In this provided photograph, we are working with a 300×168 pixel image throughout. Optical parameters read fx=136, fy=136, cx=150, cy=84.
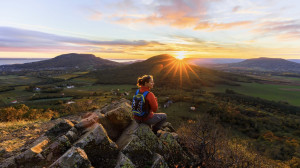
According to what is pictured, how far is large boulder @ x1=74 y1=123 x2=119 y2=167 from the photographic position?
5.87 meters

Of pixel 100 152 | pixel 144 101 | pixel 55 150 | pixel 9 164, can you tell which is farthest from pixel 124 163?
pixel 9 164

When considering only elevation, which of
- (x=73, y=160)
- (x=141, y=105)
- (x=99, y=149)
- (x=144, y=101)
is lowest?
(x=99, y=149)

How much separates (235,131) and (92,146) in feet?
110

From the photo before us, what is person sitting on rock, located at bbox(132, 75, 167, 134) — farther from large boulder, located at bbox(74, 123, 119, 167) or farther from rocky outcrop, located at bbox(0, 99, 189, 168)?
large boulder, located at bbox(74, 123, 119, 167)

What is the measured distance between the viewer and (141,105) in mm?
7164

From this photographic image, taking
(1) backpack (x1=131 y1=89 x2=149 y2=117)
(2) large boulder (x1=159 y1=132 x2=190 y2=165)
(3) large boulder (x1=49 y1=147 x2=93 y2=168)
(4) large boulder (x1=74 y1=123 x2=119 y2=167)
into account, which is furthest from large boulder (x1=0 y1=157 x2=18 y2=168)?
(2) large boulder (x1=159 y1=132 x2=190 y2=165)

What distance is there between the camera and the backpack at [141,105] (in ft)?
23.2

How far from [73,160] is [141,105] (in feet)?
11.9

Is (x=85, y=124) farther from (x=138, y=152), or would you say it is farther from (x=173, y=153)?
(x=173, y=153)

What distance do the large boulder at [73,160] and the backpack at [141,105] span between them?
3.10 m

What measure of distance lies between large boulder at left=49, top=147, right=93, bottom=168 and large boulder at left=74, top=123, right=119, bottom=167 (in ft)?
2.08

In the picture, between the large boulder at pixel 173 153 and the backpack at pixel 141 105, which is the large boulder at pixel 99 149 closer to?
the backpack at pixel 141 105

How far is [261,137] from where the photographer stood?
2739cm

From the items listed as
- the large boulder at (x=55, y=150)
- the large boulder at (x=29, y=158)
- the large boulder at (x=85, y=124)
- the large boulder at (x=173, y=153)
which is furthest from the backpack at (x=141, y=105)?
the large boulder at (x=29, y=158)
